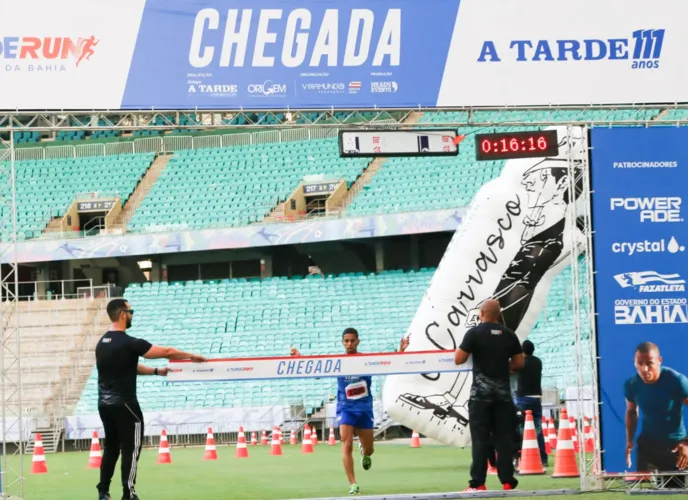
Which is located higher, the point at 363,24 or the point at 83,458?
the point at 363,24

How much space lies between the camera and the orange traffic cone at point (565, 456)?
47.6 feet

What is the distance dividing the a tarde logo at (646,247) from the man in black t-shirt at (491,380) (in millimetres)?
1628

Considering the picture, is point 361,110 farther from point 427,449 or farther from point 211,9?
point 427,449

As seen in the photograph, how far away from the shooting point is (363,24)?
13.2 metres

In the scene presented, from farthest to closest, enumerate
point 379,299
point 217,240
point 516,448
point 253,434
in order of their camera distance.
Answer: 1. point 217,240
2. point 379,299
3. point 253,434
4. point 516,448

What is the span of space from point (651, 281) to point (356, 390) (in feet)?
10.6

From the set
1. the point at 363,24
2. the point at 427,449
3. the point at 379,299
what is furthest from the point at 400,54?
the point at 379,299

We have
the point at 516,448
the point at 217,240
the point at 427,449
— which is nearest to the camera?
the point at 516,448

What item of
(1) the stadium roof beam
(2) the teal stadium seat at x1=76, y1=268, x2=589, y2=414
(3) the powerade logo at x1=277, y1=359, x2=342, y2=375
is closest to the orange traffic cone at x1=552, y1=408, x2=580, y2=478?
(3) the powerade logo at x1=277, y1=359, x2=342, y2=375

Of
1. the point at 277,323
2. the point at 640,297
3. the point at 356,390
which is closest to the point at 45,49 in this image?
the point at 356,390

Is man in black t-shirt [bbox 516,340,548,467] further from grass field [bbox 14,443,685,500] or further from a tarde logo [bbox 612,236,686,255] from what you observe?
a tarde logo [bbox 612,236,686,255]

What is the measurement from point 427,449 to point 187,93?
12286mm

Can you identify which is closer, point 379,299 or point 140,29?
point 140,29

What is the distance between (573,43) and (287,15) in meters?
3.05
